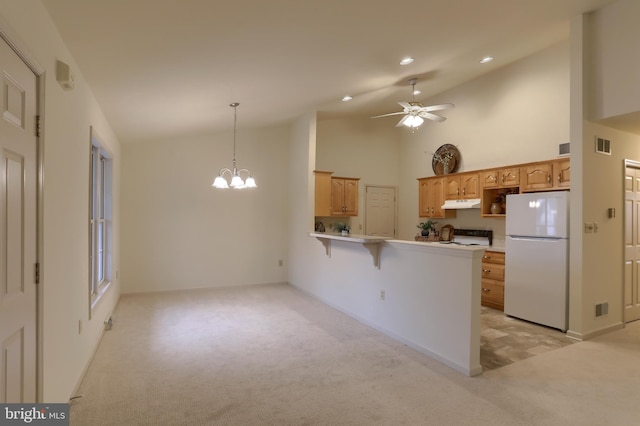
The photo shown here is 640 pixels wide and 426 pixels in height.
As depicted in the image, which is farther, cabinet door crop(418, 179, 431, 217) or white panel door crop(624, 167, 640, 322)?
cabinet door crop(418, 179, 431, 217)

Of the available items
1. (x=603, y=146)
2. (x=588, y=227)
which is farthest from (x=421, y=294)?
(x=603, y=146)

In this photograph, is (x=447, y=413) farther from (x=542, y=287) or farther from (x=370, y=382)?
(x=542, y=287)

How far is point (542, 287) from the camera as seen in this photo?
14.8ft

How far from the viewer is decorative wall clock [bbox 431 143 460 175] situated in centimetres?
675

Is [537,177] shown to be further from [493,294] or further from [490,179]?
[493,294]

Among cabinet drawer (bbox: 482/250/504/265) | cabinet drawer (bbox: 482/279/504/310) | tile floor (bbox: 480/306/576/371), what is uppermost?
cabinet drawer (bbox: 482/250/504/265)

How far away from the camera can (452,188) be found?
21.8ft

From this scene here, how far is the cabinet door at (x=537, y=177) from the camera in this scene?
5.12 meters

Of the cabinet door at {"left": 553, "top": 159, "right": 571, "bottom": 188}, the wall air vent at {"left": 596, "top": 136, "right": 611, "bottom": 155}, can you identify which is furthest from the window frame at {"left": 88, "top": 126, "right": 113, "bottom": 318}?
the cabinet door at {"left": 553, "top": 159, "right": 571, "bottom": 188}

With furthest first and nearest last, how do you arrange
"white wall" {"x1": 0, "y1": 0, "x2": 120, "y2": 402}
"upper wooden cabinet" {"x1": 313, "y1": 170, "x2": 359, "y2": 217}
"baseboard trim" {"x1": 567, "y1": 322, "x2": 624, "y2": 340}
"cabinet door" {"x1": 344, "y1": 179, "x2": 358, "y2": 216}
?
1. "cabinet door" {"x1": 344, "y1": 179, "x2": 358, "y2": 216}
2. "upper wooden cabinet" {"x1": 313, "y1": 170, "x2": 359, "y2": 217}
3. "baseboard trim" {"x1": 567, "y1": 322, "x2": 624, "y2": 340}
4. "white wall" {"x1": 0, "y1": 0, "x2": 120, "y2": 402}

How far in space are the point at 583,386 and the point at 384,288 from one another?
2001 millimetres

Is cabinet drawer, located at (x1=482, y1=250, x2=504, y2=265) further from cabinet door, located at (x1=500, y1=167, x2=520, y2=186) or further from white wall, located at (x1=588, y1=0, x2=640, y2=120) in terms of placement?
white wall, located at (x1=588, y1=0, x2=640, y2=120)

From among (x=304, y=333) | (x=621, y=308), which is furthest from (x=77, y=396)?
(x=621, y=308)

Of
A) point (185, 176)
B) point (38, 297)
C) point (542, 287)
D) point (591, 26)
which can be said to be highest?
point (591, 26)
